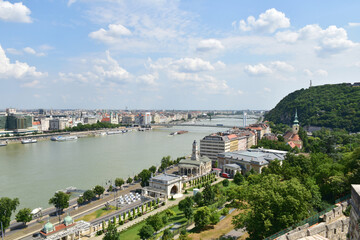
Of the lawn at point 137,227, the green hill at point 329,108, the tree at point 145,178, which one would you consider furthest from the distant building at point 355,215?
the green hill at point 329,108

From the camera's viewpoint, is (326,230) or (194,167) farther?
(194,167)

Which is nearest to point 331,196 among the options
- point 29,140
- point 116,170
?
point 116,170

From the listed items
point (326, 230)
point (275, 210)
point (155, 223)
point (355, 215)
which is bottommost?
point (155, 223)

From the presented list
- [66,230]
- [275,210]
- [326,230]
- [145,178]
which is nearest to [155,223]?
[66,230]

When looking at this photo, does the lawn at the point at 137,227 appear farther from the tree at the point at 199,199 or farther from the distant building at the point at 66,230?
the distant building at the point at 66,230

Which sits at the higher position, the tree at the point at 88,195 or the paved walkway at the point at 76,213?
the tree at the point at 88,195

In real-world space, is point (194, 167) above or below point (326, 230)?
below

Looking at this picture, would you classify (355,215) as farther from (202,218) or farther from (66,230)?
(66,230)

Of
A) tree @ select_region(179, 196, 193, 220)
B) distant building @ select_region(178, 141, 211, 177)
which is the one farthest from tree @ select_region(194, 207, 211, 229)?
distant building @ select_region(178, 141, 211, 177)
